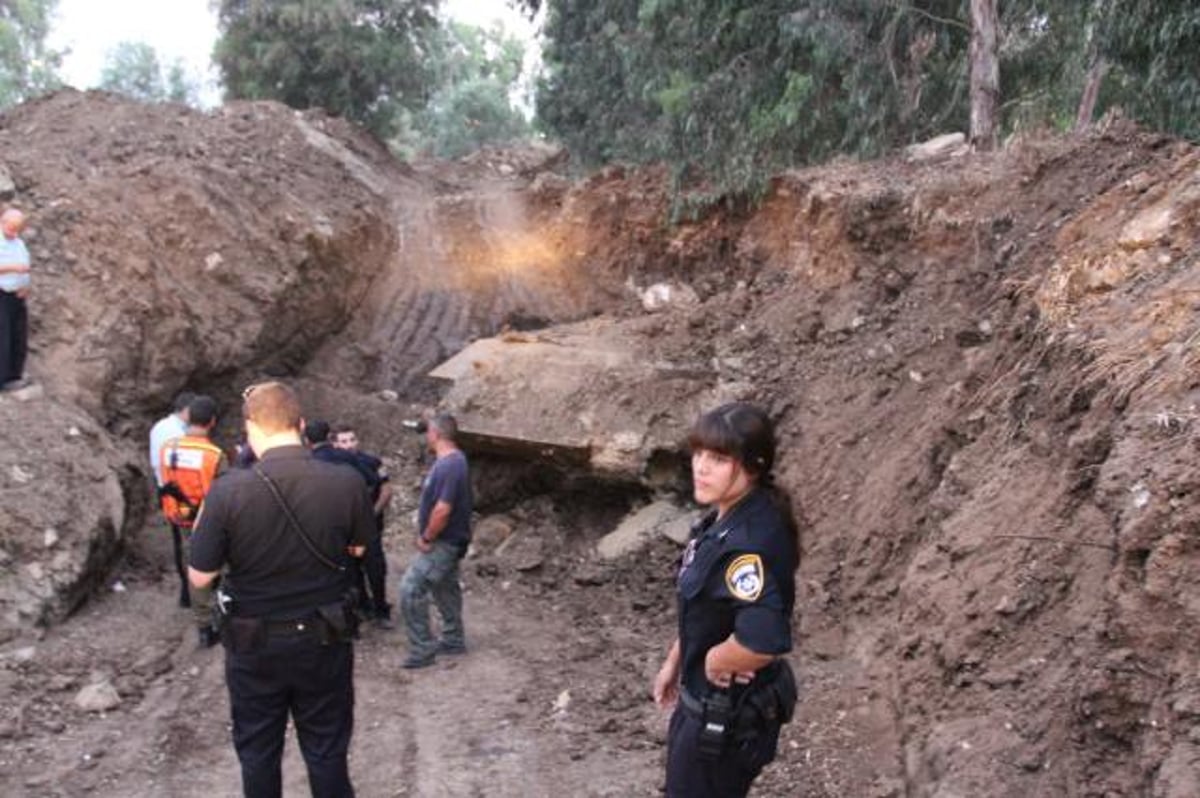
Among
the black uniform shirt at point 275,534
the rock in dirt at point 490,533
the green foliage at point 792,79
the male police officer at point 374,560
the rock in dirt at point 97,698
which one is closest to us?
the black uniform shirt at point 275,534

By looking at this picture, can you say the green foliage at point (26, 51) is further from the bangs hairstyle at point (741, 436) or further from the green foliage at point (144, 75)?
the bangs hairstyle at point (741, 436)

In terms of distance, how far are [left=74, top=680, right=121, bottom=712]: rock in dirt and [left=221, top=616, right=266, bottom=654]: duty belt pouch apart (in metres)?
2.81

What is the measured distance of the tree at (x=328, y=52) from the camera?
2312 centimetres

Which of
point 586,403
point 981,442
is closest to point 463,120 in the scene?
point 586,403

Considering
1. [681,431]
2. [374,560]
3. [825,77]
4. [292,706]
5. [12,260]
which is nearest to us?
[292,706]

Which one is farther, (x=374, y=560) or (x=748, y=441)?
(x=374, y=560)

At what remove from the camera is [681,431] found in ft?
31.6

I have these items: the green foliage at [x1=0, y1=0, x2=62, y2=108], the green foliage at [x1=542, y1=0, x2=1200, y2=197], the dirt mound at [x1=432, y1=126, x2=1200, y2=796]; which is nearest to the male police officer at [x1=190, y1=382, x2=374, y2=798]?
the dirt mound at [x1=432, y1=126, x2=1200, y2=796]

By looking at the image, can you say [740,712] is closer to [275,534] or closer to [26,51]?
[275,534]

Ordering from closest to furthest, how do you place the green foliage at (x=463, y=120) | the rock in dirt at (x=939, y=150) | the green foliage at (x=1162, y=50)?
the green foliage at (x=1162, y=50) → the rock in dirt at (x=939, y=150) → the green foliage at (x=463, y=120)

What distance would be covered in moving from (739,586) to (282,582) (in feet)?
5.88

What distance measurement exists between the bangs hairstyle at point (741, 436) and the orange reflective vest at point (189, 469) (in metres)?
4.54

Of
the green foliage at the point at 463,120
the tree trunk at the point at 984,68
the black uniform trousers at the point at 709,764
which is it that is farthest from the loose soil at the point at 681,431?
the green foliage at the point at 463,120

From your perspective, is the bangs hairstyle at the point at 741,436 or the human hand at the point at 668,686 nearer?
the bangs hairstyle at the point at 741,436
